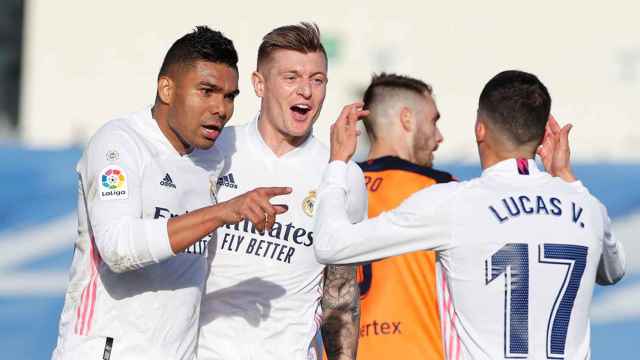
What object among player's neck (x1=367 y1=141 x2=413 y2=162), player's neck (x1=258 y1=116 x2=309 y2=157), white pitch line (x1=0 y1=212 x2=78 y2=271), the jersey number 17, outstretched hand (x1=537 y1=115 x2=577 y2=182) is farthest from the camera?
white pitch line (x1=0 y1=212 x2=78 y2=271)

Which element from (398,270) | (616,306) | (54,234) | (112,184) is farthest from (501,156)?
(54,234)

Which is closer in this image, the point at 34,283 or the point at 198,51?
the point at 198,51

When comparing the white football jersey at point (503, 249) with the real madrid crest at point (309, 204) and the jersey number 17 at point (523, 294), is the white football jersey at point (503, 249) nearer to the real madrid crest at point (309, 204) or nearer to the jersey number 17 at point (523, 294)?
the jersey number 17 at point (523, 294)

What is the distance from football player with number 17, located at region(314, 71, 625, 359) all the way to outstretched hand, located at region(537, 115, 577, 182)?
0.30 metres

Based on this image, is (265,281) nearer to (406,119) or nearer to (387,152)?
(387,152)

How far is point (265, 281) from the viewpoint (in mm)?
6027

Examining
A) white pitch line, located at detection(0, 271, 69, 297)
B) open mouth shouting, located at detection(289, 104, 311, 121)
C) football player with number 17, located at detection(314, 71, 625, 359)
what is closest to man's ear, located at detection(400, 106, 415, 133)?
open mouth shouting, located at detection(289, 104, 311, 121)

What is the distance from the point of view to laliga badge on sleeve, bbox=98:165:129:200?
5.06m

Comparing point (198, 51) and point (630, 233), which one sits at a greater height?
point (630, 233)

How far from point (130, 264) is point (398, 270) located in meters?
2.54

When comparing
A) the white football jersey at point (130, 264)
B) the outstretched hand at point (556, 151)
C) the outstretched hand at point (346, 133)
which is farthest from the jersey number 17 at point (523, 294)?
the white football jersey at point (130, 264)

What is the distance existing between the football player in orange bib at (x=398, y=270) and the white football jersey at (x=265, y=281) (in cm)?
100

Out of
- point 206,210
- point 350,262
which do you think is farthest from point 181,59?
point 350,262

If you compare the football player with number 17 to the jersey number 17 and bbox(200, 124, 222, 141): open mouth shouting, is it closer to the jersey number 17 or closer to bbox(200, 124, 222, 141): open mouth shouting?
the jersey number 17
